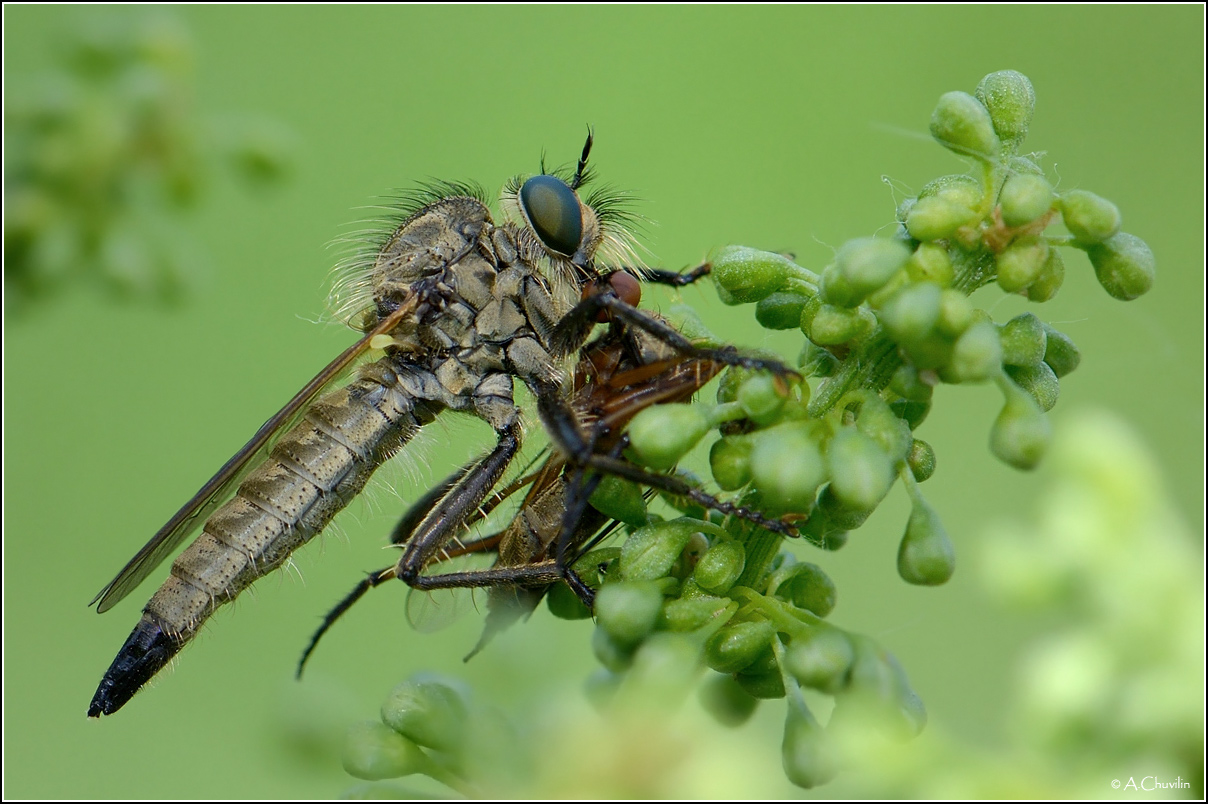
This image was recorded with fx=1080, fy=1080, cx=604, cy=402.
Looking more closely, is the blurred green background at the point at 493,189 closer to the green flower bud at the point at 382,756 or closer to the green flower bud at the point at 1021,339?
the green flower bud at the point at 382,756

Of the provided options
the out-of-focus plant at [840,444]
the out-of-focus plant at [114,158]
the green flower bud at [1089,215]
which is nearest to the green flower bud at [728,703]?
the out-of-focus plant at [840,444]

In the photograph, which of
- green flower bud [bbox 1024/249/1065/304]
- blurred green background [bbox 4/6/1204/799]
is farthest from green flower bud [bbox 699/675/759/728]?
blurred green background [bbox 4/6/1204/799]

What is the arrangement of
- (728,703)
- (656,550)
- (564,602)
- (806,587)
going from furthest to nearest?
(564,602) < (728,703) < (806,587) < (656,550)

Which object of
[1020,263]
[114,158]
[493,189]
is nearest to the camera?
[1020,263]

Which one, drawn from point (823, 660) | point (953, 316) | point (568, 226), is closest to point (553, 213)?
point (568, 226)

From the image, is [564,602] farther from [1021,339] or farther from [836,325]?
[1021,339]

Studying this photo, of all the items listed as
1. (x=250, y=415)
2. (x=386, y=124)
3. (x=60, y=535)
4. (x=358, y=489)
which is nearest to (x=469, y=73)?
(x=386, y=124)

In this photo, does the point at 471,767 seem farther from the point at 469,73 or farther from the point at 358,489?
the point at 469,73
